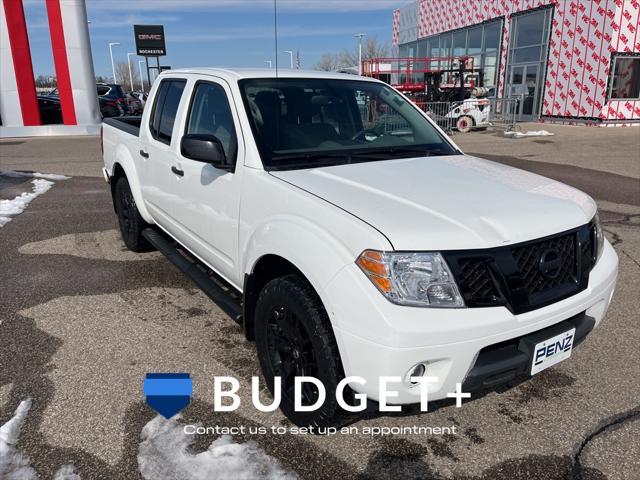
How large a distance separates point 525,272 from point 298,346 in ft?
3.64

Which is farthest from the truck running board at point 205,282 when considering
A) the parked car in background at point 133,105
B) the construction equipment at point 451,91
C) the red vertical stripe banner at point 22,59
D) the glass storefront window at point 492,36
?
the glass storefront window at point 492,36

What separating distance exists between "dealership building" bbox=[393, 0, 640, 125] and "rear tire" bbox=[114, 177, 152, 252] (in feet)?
59.3

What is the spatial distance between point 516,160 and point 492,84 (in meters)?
16.5

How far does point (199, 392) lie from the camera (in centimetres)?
302

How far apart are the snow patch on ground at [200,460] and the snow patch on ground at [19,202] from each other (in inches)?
212

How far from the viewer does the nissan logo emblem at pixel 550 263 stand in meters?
2.33

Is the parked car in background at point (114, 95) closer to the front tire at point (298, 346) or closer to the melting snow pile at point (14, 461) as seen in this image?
the melting snow pile at point (14, 461)

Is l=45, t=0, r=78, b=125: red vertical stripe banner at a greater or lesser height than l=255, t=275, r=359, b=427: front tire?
greater

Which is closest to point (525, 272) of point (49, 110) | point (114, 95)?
point (49, 110)

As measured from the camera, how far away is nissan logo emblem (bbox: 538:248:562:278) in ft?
7.63

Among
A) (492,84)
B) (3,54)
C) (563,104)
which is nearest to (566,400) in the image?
(3,54)

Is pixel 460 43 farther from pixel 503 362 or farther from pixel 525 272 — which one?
pixel 503 362

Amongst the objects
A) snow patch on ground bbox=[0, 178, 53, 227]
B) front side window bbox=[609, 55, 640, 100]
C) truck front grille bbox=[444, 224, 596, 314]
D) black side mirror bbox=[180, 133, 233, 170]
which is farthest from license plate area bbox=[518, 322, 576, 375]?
front side window bbox=[609, 55, 640, 100]

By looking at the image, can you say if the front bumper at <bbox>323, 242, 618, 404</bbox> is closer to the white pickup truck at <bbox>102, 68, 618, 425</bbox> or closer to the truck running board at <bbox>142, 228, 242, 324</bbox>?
the white pickup truck at <bbox>102, 68, 618, 425</bbox>
